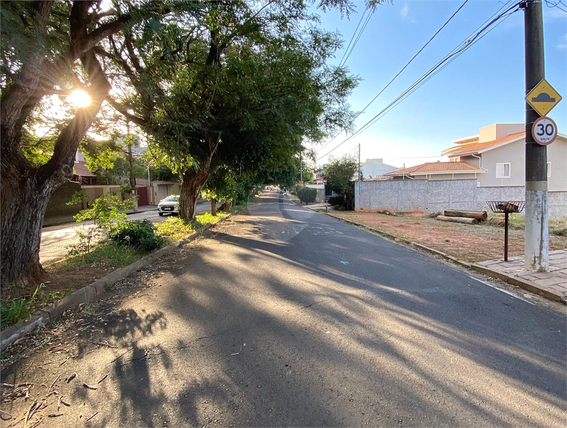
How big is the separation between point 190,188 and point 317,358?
1058 cm

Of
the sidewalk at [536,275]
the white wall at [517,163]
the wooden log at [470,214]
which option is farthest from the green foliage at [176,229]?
the white wall at [517,163]

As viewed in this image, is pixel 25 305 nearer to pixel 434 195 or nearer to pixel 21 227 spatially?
pixel 21 227

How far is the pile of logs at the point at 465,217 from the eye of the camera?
14.2 meters

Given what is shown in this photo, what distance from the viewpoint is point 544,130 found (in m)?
5.00

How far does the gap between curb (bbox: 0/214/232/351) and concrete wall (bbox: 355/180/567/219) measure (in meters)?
17.9

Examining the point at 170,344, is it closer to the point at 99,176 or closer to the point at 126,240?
the point at 126,240

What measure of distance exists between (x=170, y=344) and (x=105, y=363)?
0.57 m

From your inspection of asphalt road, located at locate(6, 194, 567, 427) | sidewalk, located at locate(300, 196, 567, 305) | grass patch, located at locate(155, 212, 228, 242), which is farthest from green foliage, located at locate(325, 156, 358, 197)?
asphalt road, located at locate(6, 194, 567, 427)

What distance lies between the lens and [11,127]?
3.95 meters

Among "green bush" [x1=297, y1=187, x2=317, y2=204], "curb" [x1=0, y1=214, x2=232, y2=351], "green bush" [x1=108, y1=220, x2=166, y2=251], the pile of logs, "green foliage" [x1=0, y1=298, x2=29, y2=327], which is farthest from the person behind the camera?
"green bush" [x1=297, y1=187, x2=317, y2=204]

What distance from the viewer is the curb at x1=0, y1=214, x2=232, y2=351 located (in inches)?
119

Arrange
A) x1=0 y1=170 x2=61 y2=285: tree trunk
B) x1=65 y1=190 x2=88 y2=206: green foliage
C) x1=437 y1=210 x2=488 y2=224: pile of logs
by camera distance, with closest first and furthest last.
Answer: x1=0 y1=170 x2=61 y2=285: tree trunk
x1=65 y1=190 x2=88 y2=206: green foliage
x1=437 y1=210 x2=488 y2=224: pile of logs

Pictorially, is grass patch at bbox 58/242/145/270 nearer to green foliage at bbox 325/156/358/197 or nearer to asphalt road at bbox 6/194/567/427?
asphalt road at bbox 6/194/567/427

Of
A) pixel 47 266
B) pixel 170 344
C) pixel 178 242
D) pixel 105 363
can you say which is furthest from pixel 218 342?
pixel 178 242
